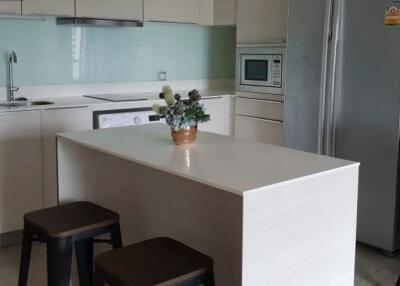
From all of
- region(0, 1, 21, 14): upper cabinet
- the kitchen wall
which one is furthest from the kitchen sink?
region(0, 1, 21, 14): upper cabinet

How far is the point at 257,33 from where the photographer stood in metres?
4.36

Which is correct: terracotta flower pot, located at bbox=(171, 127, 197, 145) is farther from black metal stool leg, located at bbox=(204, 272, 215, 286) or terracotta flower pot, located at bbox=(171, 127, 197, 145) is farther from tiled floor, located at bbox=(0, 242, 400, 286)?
tiled floor, located at bbox=(0, 242, 400, 286)

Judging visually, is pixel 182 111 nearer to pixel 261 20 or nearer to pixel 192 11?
pixel 261 20

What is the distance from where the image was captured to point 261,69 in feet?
14.3

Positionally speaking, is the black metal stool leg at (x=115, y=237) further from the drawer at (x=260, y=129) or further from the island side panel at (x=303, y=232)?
the drawer at (x=260, y=129)

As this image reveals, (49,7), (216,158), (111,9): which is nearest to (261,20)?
(111,9)

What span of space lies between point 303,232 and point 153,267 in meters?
0.55

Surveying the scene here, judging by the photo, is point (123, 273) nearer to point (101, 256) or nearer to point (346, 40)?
point (101, 256)

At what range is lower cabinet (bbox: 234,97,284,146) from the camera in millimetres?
4238

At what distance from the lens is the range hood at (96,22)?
394cm

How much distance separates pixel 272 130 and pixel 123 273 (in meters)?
2.72

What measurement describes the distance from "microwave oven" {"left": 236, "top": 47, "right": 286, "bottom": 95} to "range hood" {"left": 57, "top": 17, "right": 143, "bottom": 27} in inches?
37.3

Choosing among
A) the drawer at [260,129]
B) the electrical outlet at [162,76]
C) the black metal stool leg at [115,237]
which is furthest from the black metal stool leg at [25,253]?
the electrical outlet at [162,76]

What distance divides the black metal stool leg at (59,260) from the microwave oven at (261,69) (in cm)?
251
